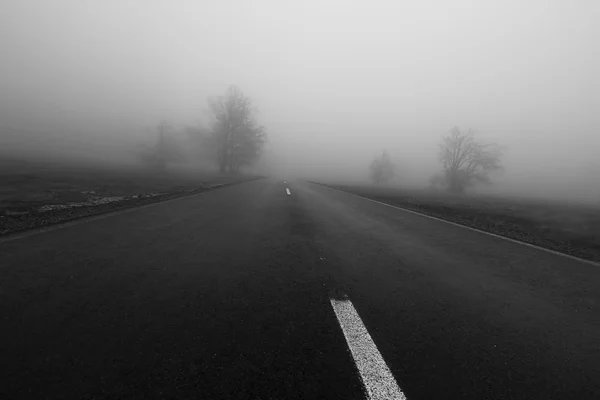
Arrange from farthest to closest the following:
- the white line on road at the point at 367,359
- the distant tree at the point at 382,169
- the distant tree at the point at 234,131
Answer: the distant tree at the point at 382,169 < the distant tree at the point at 234,131 < the white line on road at the point at 367,359

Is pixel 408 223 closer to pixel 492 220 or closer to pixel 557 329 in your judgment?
pixel 492 220

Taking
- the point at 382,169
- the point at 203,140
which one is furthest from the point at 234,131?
the point at 382,169

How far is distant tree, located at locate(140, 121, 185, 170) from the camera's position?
45.0 meters

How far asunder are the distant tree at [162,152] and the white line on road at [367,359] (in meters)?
48.9

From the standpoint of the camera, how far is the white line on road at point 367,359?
5.46 ft

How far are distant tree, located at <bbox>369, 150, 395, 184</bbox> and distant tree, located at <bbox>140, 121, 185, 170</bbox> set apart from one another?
45605mm

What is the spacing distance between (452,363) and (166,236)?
206 inches

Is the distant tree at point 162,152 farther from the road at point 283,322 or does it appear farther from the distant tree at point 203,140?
the road at point 283,322

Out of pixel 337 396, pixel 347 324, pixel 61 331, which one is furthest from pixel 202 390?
pixel 61 331

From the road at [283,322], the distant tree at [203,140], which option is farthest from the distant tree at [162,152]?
the road at [283,322]

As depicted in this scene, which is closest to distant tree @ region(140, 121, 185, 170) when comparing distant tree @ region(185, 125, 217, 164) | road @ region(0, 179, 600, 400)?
distant tree @ region(185, 125, 217, 164)

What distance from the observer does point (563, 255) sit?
18.4ft

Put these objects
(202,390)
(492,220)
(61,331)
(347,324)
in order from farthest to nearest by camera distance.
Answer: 1. (492,220)
2. (347,324)
3. (61,331)
4. (202,390)

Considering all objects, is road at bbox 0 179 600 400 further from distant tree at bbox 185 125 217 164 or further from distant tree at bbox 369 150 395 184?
distant tree at bbox 369 150 395 184
